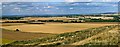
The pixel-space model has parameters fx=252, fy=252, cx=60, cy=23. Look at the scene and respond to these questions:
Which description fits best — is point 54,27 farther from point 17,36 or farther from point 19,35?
point 17,36

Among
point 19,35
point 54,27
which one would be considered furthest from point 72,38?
point 19,35

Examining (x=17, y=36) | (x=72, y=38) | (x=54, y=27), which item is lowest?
(x=72, y=38)

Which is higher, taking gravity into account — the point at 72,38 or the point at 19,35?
the point at 19,35

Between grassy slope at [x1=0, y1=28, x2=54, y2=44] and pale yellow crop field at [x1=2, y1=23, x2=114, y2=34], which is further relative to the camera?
pale yellow crop field at [x1=2, y1=23, x2=114, y2=34]

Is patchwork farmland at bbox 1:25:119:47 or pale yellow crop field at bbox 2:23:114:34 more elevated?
pale yellow crop field at bbox 2:23:114:34

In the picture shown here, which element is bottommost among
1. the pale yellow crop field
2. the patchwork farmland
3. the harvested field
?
the patchwork farmland

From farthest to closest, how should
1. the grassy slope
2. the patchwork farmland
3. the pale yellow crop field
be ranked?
the pale yellow crop field
the grassy slope
the patchwork farmland

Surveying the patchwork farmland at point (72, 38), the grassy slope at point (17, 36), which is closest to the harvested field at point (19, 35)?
the grassy slope at point (17, 36)

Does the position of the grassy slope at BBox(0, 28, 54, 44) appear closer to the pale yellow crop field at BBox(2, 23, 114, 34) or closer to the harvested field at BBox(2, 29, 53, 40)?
the harvested field at BBox(2, 29, 53, 40)

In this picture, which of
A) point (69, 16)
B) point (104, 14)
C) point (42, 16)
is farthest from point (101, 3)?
point (42, 16)

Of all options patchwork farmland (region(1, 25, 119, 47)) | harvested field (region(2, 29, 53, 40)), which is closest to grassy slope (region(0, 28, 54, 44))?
harvested field (region(2, 29, 53, 40))

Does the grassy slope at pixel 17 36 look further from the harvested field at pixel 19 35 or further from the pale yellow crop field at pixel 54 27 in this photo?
the pale yellow crop field at pixel 54 27

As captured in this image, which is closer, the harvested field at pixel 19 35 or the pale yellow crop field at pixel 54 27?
the harvested field at pixel 19 35
